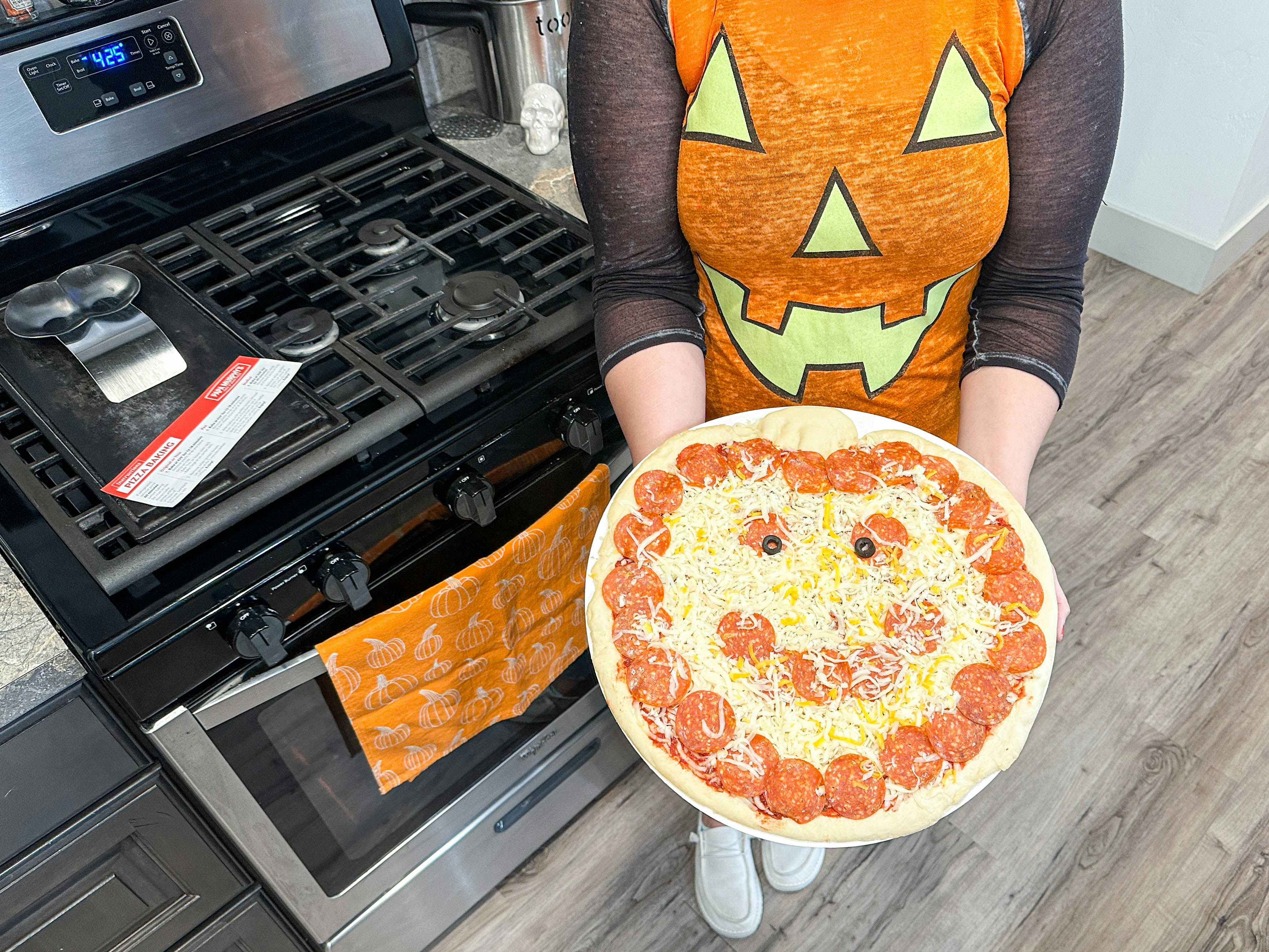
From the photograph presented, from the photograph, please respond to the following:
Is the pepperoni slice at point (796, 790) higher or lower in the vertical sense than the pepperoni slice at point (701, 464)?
lower

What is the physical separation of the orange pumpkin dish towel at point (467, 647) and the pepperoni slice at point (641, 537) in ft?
0.53

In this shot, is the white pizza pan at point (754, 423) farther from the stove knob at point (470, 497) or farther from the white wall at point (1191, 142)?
the white wall at point (1191, 142)

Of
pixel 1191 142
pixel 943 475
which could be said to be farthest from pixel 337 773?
pixel 1191 142

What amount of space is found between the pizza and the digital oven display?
82cm

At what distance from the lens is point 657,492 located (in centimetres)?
101

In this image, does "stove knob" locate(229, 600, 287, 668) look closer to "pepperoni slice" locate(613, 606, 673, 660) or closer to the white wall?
"pepperoni slice" locate(613, 606, 673, 660)

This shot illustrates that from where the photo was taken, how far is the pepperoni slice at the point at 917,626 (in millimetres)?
939

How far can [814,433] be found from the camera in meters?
1.02

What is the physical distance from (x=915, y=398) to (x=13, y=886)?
109 cm

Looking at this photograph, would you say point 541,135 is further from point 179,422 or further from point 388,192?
point 179,422

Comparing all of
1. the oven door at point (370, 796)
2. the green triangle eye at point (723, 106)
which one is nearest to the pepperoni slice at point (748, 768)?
the oven door at point (370, 796)

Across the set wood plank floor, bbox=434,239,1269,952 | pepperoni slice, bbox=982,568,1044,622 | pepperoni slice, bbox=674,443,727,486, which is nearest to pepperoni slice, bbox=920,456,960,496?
pepperoni slice, bbox=982,568,1044,622

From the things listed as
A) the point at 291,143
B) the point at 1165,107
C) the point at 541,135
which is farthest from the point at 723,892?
the point at 1165,107

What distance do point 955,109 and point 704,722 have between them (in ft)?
2.09
